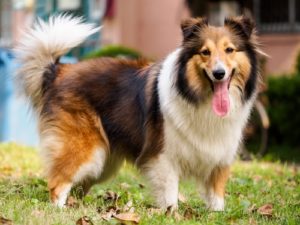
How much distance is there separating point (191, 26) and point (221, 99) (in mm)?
662

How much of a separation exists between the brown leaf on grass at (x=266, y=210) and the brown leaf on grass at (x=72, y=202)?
1498 millimetres

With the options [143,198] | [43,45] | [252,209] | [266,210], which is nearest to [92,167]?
[143,198]

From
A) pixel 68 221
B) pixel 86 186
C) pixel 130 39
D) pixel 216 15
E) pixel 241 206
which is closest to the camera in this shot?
pixel 68 221

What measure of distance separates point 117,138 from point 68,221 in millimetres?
1435

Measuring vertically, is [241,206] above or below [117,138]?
below

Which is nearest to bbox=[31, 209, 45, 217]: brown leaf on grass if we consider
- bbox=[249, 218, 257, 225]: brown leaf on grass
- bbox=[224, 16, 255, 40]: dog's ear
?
bbox=[249, 218, 257, 225]: brown leaf on grass

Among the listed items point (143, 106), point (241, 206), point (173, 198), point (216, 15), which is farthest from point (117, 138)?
point (216, 15)

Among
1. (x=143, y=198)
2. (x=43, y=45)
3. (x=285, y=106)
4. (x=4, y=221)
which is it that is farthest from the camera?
(x=285, y=106)

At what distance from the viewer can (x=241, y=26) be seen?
231 inches

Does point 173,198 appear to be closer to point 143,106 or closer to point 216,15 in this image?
point 143,106

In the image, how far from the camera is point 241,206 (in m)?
5.65

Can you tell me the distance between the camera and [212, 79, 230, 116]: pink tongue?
18.7 ft

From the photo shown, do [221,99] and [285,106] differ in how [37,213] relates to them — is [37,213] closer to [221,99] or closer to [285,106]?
[221,99]

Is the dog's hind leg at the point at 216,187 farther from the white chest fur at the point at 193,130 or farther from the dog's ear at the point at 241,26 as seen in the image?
the dog's ear at the point at 241,26
